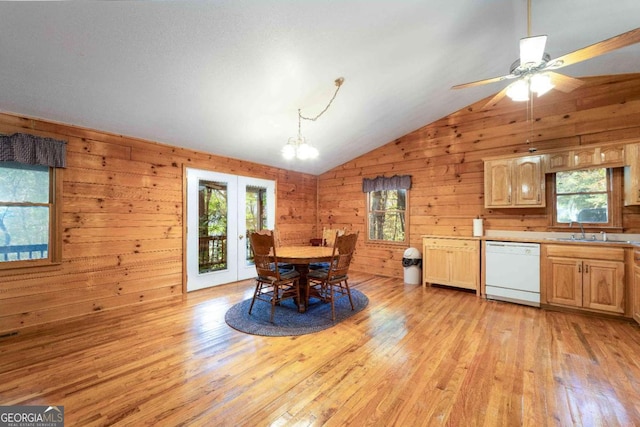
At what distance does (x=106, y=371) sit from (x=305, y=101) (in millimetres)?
3365

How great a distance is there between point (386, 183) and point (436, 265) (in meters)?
1.86

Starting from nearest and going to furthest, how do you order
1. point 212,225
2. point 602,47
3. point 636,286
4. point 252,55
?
point 602,47, point 252,55, point 636,286, point 212,225

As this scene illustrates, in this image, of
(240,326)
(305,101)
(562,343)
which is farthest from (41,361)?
(562,343)

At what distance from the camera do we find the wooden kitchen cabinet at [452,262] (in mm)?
4125

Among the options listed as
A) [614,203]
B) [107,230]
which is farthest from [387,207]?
[107,230]

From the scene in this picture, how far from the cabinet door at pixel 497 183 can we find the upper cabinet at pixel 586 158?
48cm

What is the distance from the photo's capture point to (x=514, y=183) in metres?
3.94

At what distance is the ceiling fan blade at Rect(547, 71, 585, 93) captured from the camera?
2.25m

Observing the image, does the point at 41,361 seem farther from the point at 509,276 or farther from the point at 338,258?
the point at 509,276

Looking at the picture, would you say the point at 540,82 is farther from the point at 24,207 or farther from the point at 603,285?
the point at 24,207

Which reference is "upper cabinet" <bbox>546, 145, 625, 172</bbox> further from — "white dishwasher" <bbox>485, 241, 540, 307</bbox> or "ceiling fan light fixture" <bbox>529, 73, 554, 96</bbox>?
"ceiling fan light fixture" <bbox>529, 73, 554, 96</bbox>

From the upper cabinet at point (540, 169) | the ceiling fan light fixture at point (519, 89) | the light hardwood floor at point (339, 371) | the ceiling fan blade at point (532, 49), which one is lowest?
the light hardwood floor at point (339, 371)

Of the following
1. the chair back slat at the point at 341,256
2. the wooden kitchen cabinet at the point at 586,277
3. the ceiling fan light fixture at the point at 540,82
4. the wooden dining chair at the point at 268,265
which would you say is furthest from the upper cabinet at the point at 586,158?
the wooden dining chair at the point at 268,265

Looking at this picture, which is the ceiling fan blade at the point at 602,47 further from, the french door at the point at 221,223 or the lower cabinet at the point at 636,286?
the french door at the point at 221,223
